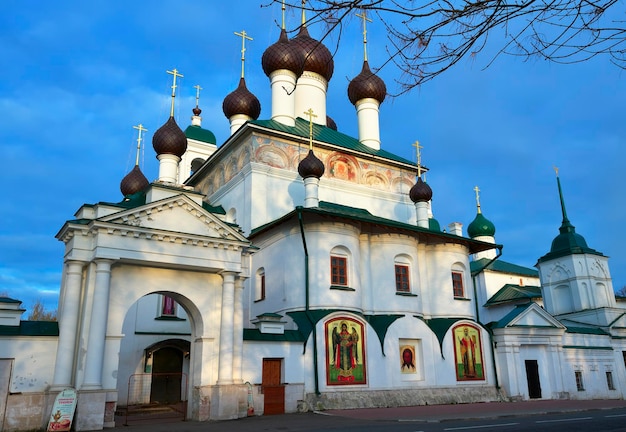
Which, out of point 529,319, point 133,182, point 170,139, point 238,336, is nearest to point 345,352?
point 238,336

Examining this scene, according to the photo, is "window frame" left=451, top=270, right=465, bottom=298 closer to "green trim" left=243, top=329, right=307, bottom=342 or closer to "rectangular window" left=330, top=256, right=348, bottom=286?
"rectangular window" left=330, top=256, right=348, bottom=286

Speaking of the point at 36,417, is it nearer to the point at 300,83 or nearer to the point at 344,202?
the point at 344,202

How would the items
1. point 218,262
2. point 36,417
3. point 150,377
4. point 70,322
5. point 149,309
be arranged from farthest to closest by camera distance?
point 149,309, point 150,377, point 218,262, point 70,322, point 36,417

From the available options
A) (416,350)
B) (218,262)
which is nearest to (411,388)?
(416,350)

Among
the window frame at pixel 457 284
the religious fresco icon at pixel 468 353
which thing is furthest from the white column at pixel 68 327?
the window frame at pixel 457 284

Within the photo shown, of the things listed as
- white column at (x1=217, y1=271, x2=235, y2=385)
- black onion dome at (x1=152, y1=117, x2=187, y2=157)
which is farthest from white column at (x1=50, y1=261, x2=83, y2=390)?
black onion dome at (x1=152, y1=117, x2=187, y2=157)

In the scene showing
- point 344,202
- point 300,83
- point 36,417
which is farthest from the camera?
point 300,83

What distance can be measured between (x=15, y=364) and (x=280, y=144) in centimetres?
1281

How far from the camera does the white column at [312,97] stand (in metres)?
26.2

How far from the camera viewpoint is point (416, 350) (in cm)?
1842

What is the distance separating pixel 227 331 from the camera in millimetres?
13859

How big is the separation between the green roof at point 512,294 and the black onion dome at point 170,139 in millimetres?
20134

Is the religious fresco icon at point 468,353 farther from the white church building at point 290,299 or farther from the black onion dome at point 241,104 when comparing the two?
the black onion dome at point 241,104

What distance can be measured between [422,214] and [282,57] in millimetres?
9930
